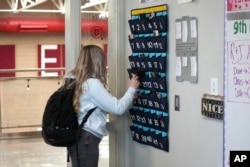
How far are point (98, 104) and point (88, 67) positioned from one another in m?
0.27

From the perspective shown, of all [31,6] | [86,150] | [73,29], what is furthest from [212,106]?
[31,6]

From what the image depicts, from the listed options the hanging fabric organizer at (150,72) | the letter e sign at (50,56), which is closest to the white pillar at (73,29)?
the hanging fabric organizer at (150,72)

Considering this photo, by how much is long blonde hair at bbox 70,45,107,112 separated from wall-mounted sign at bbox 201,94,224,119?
80 centimetres

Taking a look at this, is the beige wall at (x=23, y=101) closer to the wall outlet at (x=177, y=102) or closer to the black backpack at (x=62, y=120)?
the black backpack at (x=62, y=120)

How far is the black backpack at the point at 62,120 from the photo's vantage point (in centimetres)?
317

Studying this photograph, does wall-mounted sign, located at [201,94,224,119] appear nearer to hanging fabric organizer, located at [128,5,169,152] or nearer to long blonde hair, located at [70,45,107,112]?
hanging fabric organizer, located at [128,5,169,152]

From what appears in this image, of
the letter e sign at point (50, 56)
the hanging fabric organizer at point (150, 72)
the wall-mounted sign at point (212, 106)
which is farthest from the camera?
the letter e sign at point (50, 56)

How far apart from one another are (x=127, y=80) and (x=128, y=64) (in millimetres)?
138

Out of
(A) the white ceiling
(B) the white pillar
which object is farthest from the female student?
(A) the white ceiling

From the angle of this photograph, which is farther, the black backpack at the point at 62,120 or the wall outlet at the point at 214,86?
the black backpack at the point at 62,120

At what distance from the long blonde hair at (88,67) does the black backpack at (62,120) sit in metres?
0.06

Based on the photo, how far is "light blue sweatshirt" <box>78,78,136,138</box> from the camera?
3162 millimetres

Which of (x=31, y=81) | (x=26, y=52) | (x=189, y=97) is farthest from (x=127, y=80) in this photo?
(x=26, y=52)

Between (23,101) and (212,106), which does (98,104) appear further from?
(23,101)
